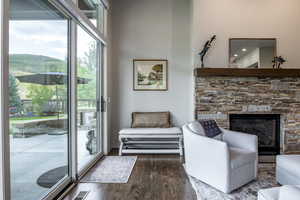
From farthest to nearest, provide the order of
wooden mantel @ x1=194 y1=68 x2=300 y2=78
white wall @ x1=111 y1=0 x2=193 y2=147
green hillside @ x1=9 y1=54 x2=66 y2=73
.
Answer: white wall @ x1=111 y1=0 x2=193 y2=147 < wooden mantel @ x1=194 y1=68 x2=300 y2=78 < green hillside @ x1=9 y1=54 x2=66 y2=73

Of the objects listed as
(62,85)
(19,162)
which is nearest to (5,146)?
(19,162)

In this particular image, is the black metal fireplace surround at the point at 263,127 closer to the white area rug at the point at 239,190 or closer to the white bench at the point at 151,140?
the white area rug at the point at 239,190

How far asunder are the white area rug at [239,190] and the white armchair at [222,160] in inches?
2.3

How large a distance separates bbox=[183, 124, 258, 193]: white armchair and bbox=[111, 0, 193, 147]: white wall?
151cm

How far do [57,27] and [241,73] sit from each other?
10.2 feet

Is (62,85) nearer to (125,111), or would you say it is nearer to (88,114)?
(88,114)

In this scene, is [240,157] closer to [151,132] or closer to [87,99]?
[151,132]

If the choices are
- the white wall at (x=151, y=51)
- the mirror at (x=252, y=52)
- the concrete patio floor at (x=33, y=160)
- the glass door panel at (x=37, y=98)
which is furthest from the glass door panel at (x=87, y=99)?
the mirror at (x=252, y=52)

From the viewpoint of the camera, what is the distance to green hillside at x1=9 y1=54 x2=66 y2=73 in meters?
1.56

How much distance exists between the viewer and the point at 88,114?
3.21 meters

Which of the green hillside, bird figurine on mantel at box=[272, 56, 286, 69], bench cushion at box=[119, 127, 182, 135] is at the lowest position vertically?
bench cushion at box=[119, 127, 182, 135]

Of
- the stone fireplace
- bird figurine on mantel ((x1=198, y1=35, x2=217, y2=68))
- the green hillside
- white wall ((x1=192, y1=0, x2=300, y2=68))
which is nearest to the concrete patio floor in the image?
the green hillside

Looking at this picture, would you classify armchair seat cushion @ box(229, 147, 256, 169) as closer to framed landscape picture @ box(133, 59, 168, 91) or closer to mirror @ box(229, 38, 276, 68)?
mirror @ box(229, 38, 276, 68)

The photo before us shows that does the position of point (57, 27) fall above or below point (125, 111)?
above
